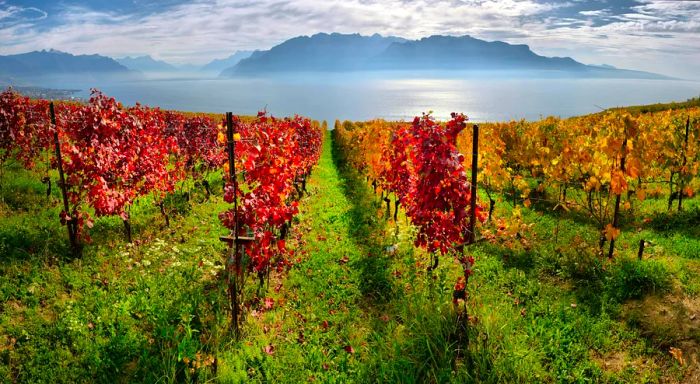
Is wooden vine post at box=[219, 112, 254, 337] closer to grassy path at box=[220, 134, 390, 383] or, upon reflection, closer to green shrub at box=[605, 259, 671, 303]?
grassy path at box=[220, 134, 390, 383]

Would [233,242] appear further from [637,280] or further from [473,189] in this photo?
[637,280]

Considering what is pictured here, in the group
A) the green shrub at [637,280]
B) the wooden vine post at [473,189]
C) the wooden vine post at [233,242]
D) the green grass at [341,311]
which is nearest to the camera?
the green grass at [341,311]

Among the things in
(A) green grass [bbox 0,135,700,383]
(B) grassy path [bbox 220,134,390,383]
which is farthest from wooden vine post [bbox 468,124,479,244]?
(B) grassy path [bbox 220,134,390,383]

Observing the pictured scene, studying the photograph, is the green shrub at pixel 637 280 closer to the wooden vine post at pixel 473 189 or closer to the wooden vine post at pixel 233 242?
the wooden vine post at pixel 473 189

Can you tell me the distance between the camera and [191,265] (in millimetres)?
8180

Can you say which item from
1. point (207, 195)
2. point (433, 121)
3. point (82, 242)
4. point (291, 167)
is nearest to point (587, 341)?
point (433, 121)

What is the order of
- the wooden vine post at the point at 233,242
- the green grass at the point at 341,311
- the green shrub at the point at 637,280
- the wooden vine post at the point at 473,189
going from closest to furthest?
the green grass at the point at 341,311 < the wooden vine post at the point at 233,242 < the wooden vine post at the point at 473,189 < the green shrub at the point at 637,280

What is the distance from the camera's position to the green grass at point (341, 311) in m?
5.18

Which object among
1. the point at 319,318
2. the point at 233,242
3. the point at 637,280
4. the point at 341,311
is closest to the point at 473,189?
the point at 341,311

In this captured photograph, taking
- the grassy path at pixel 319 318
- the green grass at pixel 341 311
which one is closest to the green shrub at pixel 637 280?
the green grass at pixel 341 311

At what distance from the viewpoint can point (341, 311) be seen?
693cm

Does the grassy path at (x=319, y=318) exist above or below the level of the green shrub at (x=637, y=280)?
Answer: below

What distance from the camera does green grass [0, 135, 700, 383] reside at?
17.0 feet

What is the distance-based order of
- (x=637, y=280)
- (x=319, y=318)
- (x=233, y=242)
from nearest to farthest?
(x=233, y=242), (x=319, y=318), (x=637, y=280)
